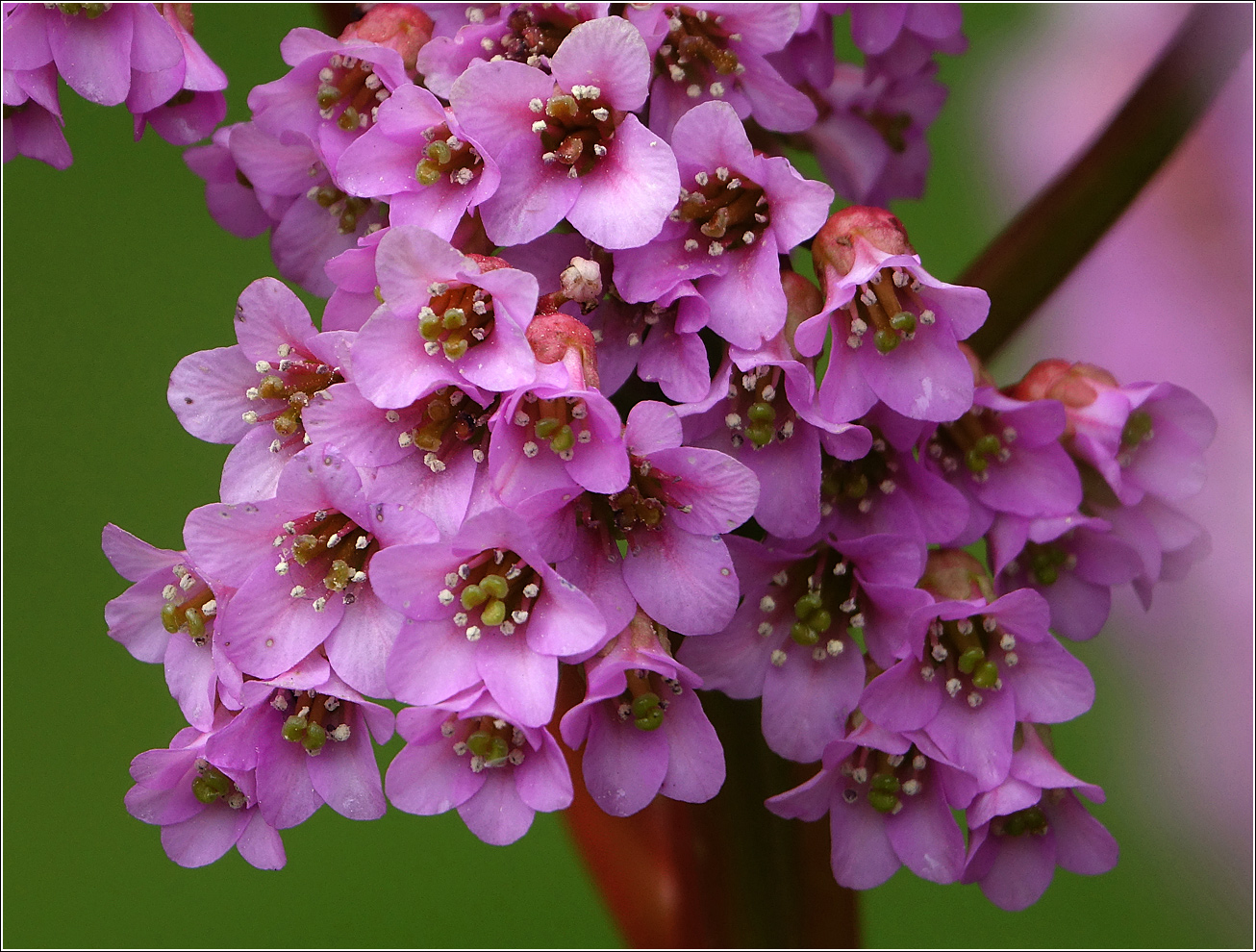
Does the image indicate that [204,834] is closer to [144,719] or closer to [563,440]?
[563,440]

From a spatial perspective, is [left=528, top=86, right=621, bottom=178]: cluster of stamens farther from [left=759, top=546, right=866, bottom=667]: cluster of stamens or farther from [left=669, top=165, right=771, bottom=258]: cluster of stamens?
[left=759, top=546, right=866, bottom=667]: cluster of stamens

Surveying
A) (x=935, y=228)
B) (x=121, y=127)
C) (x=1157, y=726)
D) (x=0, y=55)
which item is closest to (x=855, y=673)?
(x=0, y=55)

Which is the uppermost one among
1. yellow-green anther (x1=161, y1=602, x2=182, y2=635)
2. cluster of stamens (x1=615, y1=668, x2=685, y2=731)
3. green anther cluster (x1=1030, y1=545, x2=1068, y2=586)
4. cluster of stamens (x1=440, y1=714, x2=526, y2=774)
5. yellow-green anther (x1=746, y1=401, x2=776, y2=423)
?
yellow-green anther (x1=746, y1=401, x2=776, y2=423)

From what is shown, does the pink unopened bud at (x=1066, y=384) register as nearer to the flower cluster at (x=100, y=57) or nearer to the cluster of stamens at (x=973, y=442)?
the cluster of stamens at (x=973, y=442)

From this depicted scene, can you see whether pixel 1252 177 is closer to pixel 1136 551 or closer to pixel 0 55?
pixel 1136 551

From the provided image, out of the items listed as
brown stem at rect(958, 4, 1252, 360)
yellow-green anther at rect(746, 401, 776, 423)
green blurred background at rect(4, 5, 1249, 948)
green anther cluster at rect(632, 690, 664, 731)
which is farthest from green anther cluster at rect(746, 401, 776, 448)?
green blurred background at rect(4, 5, 1249, 948)
